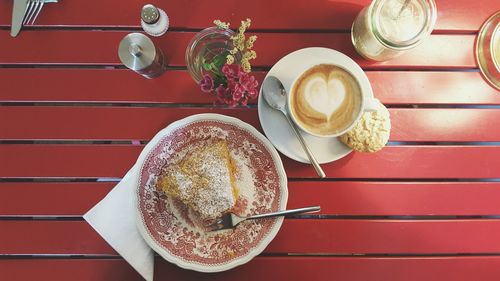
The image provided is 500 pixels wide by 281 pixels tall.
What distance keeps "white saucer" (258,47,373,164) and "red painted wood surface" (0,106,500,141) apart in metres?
0.08

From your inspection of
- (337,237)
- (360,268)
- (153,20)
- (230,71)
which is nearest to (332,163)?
(337,237)

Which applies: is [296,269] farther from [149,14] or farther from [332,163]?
[149,14]

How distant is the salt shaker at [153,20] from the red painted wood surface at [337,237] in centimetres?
62

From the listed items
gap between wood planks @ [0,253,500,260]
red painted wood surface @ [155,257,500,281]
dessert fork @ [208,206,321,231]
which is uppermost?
dessert fork @ [208,206,321,231]

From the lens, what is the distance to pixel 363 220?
1.11 meters

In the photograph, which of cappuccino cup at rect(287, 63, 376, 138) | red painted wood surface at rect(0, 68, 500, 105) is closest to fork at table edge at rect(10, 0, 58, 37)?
red painted wood surface at rect(0, 68, 500, 105)

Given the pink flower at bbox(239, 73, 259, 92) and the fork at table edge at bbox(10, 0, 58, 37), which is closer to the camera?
the pink flower at bbox(239, 73, 259, 92)

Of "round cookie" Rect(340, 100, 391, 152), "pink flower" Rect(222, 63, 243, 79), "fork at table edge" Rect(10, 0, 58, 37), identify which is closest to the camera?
"pink flower" Rect(222, 63, 243, 79)

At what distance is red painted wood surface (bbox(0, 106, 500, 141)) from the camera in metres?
1.12

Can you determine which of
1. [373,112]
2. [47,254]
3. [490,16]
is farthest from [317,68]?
[47,254]

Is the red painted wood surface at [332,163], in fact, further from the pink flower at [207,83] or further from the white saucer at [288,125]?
the pink flower at [207,83]

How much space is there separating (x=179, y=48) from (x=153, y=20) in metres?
0.13

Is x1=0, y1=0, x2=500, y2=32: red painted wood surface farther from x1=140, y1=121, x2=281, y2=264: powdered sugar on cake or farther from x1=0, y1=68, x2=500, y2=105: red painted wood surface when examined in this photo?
x1=140, y1=121, x2=281, y2=264: powdered sugar on cake

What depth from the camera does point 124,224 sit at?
3.44 feet
